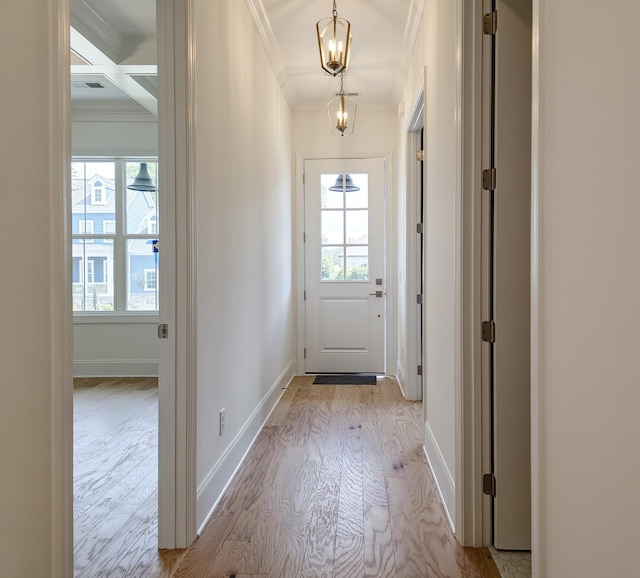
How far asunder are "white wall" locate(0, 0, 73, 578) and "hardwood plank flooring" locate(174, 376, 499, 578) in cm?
88

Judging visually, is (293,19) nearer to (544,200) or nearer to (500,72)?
(500,72)

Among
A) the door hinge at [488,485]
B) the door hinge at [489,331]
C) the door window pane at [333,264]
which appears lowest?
the door hinge at [488,485]

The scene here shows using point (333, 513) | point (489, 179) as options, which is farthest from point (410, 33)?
point (333, 513)

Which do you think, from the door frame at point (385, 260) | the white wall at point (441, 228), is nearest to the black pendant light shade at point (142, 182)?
the door frame at point (385, 260)

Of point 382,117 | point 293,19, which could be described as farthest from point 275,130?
point 382,117

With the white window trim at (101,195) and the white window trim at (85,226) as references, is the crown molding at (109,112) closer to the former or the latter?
the white window trim at (101,195)

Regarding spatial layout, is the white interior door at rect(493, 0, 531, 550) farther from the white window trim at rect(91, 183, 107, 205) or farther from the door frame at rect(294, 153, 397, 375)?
the white window trim at rect(91, 183, 107, 205)

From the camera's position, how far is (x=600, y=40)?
92cm

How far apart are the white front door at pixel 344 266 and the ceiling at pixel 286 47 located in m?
0.83

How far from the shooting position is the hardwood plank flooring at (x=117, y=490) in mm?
1888

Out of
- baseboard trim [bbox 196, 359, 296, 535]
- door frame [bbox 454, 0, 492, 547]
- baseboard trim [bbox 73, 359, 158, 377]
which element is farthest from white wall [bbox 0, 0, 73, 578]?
baseboard trim [bbox 73, 359, 158, 377]

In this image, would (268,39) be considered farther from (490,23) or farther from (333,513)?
(333,513)

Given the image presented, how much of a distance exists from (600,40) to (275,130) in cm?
357

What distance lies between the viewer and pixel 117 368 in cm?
530
